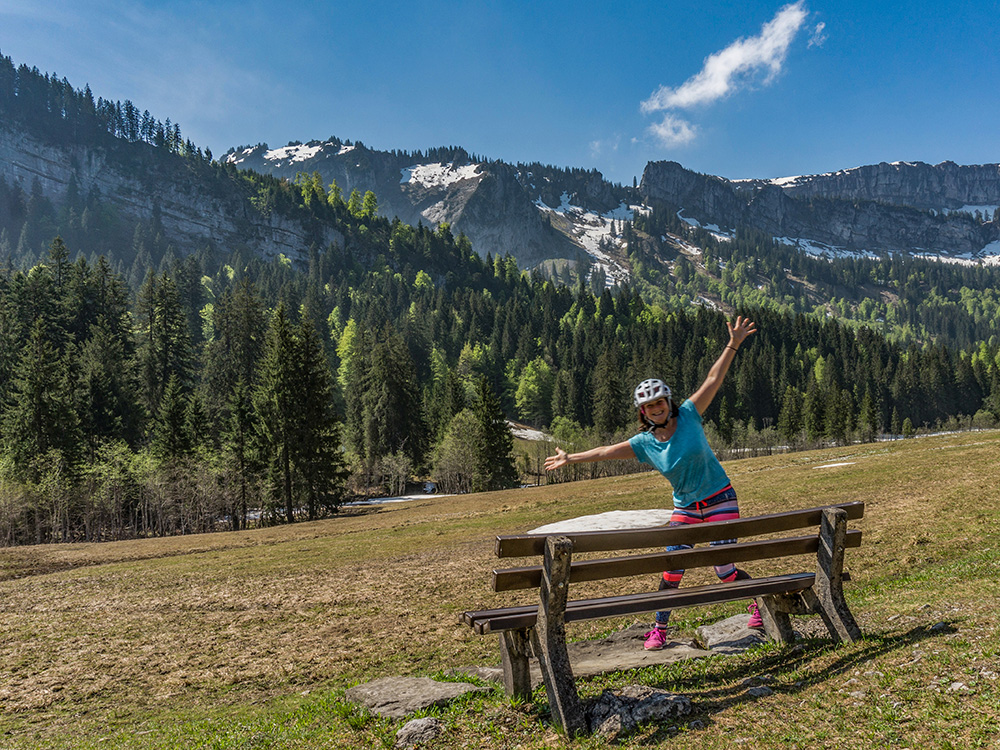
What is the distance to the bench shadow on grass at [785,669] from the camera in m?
5.16

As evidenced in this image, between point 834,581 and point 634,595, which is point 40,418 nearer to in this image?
point 634,595

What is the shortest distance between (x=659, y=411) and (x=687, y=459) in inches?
25.9

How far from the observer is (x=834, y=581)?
21.1ft

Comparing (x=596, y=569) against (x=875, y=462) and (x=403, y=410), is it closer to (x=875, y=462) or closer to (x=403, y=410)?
(x=875, y=462)

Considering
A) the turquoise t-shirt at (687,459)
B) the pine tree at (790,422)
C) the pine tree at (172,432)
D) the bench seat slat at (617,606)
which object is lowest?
the pine tree at (790,422)

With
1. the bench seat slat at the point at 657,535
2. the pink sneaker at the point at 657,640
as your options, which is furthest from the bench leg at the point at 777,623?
the pink sneaker at the point at 657,640

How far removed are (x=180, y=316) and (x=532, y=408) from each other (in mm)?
82123

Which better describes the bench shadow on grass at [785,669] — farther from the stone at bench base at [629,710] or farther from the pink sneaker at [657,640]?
the pink sneaker at [657,640]

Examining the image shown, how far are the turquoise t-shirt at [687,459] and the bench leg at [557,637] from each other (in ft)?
6.01

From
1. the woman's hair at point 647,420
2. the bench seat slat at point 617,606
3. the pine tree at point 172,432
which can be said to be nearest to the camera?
the bench seat slat at point 617,606

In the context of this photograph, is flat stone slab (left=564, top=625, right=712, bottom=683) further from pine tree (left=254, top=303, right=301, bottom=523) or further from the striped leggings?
pine tree (left=254, top=303, right=301, bottom=523)

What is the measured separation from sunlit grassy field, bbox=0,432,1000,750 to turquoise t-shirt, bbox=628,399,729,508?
193 centimetres

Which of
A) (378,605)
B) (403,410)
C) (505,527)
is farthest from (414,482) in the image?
(378,605)

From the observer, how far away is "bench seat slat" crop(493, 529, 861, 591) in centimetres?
521
